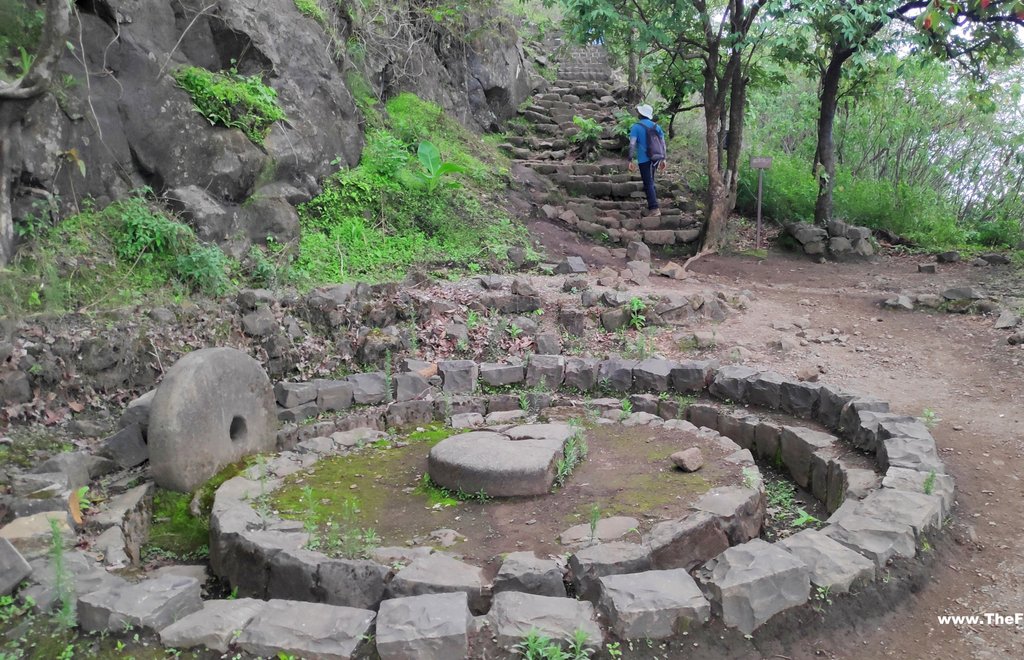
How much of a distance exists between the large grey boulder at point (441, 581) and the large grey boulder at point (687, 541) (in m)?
0.95

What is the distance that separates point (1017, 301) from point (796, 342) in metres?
3.37

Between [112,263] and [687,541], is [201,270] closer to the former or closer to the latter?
[112,263]

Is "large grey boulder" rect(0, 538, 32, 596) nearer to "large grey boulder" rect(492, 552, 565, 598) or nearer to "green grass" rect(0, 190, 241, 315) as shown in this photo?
"large grey boulder" rect(492, 552, 565, 598)

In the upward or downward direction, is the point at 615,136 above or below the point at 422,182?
above

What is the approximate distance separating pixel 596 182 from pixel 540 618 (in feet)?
40.3

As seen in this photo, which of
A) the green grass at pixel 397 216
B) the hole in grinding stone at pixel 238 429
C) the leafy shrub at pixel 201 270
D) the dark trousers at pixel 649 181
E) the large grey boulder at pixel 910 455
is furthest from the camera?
the dark trousers at pixel 649 181

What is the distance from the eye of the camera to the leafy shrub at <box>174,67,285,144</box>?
8242mm

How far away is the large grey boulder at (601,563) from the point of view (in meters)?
3.51

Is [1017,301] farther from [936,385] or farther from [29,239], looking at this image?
[29,239]

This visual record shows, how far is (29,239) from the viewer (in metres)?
6.50

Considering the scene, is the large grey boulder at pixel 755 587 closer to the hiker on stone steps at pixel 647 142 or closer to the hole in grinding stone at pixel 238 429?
the hole in grinding stone at pixel 238 429

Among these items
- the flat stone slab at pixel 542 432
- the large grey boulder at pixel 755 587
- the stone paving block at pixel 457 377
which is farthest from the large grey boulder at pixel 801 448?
the stone paving block at pixel 457 377

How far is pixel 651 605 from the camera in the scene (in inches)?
122

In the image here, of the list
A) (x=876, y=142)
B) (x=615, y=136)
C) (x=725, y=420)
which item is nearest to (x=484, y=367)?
(x=725, y=420)
